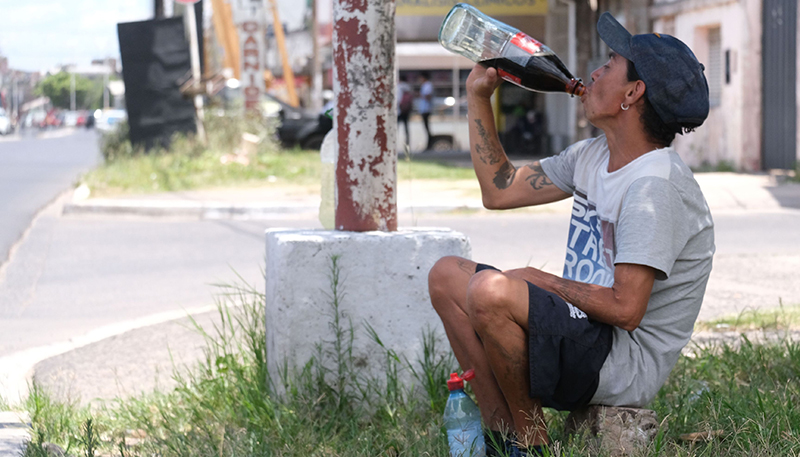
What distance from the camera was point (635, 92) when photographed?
265 cm

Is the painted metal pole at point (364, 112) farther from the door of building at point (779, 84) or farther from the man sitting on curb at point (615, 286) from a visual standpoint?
the door of building at point (779, 84)

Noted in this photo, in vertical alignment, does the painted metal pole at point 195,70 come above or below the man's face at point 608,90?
above

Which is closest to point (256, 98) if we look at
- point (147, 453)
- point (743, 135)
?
point (743, 135)

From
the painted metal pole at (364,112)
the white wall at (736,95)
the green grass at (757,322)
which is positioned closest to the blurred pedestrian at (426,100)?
the white wall at (736,95)

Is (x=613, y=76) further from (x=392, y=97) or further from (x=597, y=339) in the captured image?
(x=392, y=97)

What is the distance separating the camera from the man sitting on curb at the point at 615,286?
2.53 meters

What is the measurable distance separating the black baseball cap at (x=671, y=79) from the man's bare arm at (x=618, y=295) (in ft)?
1.52

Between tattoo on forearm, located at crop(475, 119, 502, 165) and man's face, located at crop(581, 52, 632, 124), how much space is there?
0.46m

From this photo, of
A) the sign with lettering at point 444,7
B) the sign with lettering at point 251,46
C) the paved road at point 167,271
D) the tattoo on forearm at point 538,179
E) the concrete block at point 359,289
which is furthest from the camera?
the sign with lettering at point 444,7

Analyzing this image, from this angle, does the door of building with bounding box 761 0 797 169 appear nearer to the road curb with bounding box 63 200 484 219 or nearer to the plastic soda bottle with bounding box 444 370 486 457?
the road curb with bounding box 63 200 484 219

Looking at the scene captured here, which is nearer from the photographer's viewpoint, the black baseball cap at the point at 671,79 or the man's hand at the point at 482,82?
the black baseball cap at the point at 671,79

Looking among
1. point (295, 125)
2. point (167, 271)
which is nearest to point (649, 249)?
point (167, 271)

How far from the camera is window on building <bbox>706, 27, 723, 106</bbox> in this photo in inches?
615

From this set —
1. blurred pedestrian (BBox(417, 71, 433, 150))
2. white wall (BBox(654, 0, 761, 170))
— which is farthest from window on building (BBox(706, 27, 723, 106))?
blurred pedestrian (BBox(417, 71, 433, 150))
